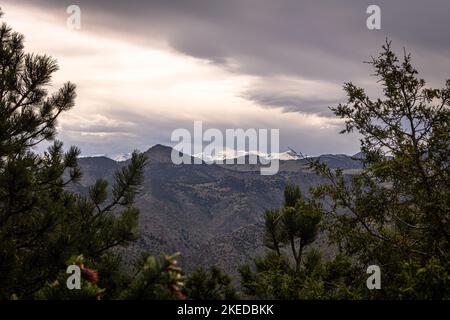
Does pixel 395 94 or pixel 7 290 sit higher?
pixel 395 94

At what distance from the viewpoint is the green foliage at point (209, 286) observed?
19.9 ft

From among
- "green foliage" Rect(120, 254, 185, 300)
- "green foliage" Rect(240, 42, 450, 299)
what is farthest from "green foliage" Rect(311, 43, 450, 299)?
"green foliage" Rect(120, 254, 185, 300)

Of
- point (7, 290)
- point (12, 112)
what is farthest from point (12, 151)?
point (7, 290)

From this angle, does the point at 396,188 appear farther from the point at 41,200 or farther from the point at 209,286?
the point at 41,200

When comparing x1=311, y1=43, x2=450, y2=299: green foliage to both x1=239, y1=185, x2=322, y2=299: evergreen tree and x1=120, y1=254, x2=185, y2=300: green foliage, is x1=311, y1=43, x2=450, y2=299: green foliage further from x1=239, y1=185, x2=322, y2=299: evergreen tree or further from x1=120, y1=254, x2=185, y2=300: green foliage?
x1=120, y1=254, x2=185, y2=300: green foliage

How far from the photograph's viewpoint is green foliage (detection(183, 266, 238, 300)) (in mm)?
6077

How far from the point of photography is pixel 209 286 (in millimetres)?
9484

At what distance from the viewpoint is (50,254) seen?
8609mm

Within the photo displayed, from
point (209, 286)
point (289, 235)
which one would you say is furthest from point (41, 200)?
point (289, 235)

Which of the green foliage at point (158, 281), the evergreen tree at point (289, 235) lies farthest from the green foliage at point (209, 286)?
the green foliage at point (158, 281)

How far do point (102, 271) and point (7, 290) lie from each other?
75.4 inches

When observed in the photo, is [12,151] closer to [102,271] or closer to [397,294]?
[102,271]

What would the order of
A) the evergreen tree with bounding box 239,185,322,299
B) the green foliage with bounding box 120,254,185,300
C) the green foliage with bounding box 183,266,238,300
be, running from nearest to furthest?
the green foliage with bounding box 120,254,185,300 < the green foliage with bounding box 183,266,238,300 < the evergreen tree with bounding box 239,185,322,299
